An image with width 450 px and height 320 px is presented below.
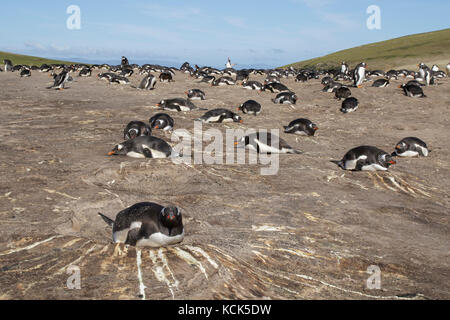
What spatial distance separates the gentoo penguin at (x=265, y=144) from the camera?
11773 mm

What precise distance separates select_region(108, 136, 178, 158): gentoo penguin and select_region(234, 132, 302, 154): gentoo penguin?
259 cm

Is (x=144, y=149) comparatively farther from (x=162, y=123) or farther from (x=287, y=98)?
(x=287, y=98)

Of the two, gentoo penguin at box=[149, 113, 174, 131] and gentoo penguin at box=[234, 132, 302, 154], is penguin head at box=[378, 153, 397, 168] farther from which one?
gentoo penguin at box=[149, 113, 174, 131]

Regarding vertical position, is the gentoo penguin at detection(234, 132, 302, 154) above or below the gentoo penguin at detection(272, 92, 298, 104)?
below

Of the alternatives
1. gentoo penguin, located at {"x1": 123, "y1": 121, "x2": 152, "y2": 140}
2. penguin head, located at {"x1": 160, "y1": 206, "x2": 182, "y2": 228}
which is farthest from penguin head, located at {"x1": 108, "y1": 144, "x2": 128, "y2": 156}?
penguin head, located at {"x1": 160, "y1": 206, "x2": 182, "y2": 228}

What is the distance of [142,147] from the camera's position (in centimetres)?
1030

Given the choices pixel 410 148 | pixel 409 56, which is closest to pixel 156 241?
pixel 410 148

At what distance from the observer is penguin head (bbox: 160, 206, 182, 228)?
523cm

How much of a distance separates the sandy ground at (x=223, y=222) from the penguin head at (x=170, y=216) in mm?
333

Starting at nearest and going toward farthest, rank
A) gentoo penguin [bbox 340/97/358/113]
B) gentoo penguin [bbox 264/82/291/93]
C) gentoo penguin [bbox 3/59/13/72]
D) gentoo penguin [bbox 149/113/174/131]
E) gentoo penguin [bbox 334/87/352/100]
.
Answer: gentoo penguin [bbox 149/113/174/131], gentoo penguin [bbox 340/97/358/113], gentoo penguin [bbox 334/87/352/100], gentoo penguin [bbox 264/82/291/93], gentoo penguin [bbox 3/59/13/72]
